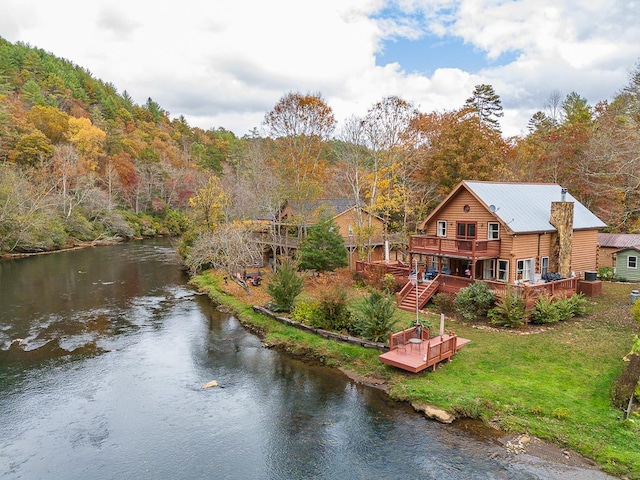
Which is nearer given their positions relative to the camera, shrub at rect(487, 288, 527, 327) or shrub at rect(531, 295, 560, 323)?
shrub at rect(487, 288, 527, 327)

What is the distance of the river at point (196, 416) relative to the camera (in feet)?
41.1

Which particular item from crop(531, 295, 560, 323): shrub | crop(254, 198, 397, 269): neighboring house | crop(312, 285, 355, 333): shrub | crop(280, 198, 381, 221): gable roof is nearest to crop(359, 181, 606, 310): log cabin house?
crop(531, 295, 560, 323): shrub

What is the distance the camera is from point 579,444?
1254 cm

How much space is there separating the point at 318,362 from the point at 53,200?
56.3 metres

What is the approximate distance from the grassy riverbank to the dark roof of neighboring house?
8787 mm

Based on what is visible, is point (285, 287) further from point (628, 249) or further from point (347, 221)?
point (628, 249)

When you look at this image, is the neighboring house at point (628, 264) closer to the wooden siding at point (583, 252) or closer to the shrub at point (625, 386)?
the wooden siding at point (583, 252)

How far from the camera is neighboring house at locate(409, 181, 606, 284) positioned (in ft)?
83.5

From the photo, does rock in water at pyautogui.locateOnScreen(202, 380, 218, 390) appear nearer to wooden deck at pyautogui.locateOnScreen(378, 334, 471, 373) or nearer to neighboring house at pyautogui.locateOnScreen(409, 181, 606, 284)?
wooden deck at pyautogui.locateOnScreen(378, 334, 471, 373)

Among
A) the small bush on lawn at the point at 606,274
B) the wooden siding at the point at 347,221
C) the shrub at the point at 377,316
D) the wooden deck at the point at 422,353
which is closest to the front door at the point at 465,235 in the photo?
the wooden deck at the point at 422,353

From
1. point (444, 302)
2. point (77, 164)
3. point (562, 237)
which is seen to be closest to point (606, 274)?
point (562, 237)

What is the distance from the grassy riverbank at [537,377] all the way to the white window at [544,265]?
3326 millimetres

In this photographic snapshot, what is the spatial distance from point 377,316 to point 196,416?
916 cm

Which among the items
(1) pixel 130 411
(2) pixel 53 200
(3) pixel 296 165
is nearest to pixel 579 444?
(1) pixel 130 411
